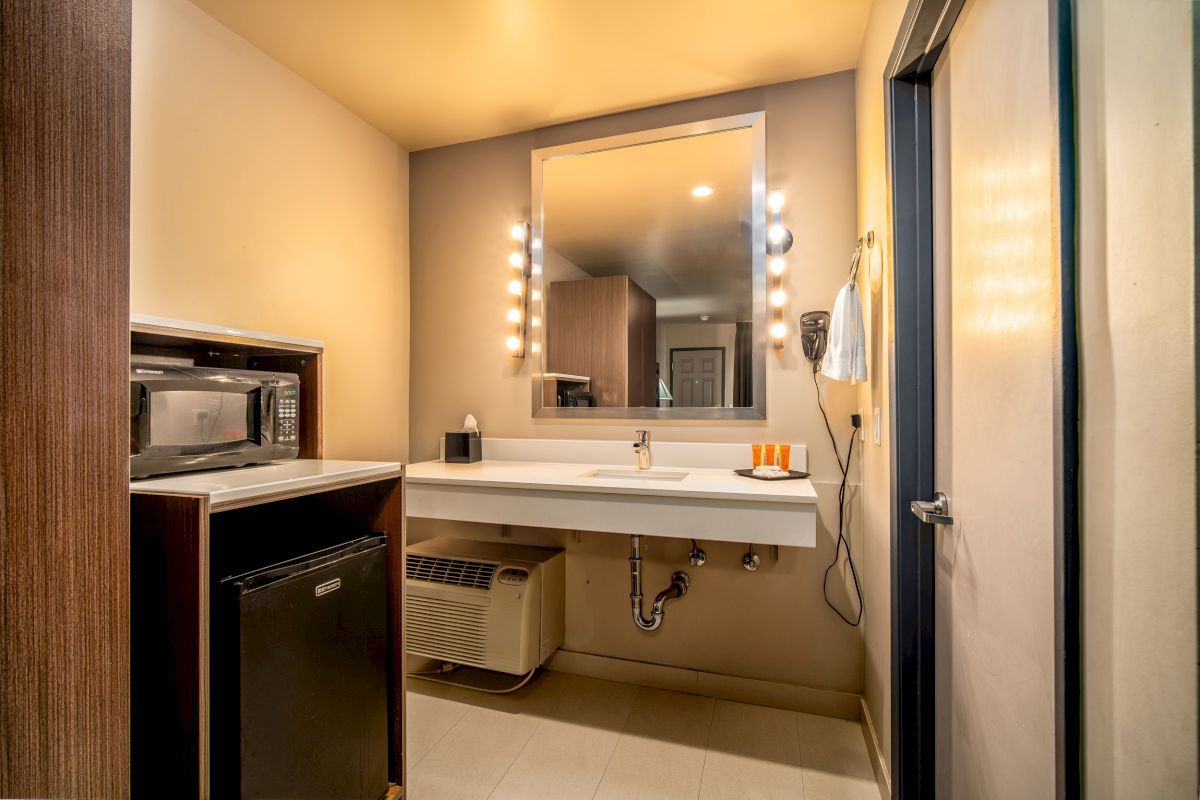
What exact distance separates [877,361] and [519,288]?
1.54 m

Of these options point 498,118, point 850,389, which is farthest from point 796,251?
point 498,118

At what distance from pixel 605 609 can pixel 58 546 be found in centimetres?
194

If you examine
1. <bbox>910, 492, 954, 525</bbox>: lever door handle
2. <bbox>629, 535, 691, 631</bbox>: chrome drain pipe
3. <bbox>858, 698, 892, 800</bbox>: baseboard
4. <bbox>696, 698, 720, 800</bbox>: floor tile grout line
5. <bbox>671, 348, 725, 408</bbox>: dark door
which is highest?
<bbox>671, 348, 725, 408</bbox>: dark door

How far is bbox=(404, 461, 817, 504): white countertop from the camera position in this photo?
1.63m

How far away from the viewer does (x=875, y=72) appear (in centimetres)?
158

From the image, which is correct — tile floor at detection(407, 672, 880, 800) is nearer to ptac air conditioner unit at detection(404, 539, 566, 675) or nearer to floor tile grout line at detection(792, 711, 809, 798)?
floor tile grout line at detection(792, 711, 809, 798)

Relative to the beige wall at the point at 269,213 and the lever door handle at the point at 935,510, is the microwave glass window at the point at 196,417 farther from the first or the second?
the lever door handle at the point at 935,510

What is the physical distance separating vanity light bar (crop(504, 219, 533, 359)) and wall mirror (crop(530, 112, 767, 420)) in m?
0.05

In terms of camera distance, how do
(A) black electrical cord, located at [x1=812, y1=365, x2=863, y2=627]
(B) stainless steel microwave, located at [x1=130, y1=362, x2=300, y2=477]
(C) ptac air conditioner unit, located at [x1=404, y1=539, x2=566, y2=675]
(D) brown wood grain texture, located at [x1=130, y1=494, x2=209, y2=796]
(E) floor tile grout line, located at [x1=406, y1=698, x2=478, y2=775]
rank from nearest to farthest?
(D) brown wood grain texture, located at [x1=130, y1=494, x2=209, y2=796], (B) stainless steel microwave, located at [x1=130, y1=362, x2=300, y2=477], (E) floor tile grout line, located at [x1=406, y1=698, x2=478, y2=775], (A) black electrical cord, located at [x1=812, y1=365, x2=863, y2=627], (C) ptac air conditioner unit, located at [x1=404, y1=539, x2=566, y2=675]

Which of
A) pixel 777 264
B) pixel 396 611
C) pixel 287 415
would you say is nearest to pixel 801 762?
pixel 396 611

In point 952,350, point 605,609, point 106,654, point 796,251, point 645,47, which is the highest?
point 645,47

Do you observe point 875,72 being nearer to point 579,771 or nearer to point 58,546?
point 58,546

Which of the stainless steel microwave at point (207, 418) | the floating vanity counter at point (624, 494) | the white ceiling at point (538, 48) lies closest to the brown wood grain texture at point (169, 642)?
the stainless steel microwave at point (207, 418)

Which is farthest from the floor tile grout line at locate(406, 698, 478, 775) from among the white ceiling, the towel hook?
the white ceiling
